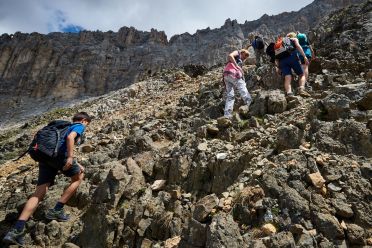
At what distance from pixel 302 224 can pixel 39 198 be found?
4.93m

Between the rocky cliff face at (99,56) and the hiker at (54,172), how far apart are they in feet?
187

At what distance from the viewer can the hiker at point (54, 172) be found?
759 centimetres

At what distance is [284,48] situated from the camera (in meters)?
11.3

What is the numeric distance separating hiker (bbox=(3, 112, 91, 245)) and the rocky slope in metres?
0.41

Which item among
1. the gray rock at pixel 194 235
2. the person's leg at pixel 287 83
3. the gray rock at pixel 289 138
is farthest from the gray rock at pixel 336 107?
Answer: the gray rock at pixel 194 235

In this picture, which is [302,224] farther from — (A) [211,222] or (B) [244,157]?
(B) [244,157]

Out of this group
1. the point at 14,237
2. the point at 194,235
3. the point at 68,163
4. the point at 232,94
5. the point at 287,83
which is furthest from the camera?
the point at 232,94

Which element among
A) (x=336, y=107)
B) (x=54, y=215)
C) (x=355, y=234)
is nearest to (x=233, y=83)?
(x=336, y=107)

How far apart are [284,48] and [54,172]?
6675 mm

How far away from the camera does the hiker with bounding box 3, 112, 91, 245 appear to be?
24.9 feet

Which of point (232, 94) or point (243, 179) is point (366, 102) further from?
point (232, 94)

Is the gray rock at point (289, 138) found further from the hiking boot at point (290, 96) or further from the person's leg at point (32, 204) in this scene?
the person's leg at point (32, 204)

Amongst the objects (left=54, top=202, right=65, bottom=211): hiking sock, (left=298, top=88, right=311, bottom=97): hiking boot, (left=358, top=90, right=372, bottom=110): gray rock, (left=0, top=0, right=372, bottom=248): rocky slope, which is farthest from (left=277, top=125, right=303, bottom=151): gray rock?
(left=54, top=202, right=65, bottom=211): hiking sock

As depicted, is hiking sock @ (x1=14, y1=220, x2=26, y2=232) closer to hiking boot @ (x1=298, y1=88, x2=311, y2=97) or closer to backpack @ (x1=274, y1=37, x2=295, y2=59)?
hiking boot @ (x1=298, y1=88, x2=311, y2=97)
